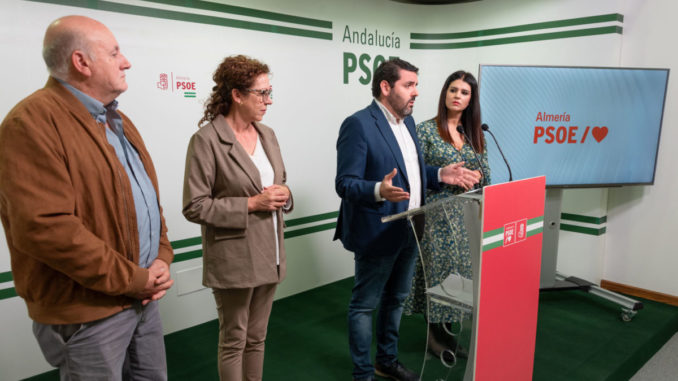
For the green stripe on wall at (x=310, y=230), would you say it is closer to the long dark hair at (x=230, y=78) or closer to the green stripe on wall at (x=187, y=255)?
the green stripe on wall at (x=187, y=255)

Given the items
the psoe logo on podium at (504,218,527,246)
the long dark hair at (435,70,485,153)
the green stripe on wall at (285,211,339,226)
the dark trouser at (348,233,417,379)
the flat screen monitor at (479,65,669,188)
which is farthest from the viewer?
the green stripe on wall at (285,211,339,226)

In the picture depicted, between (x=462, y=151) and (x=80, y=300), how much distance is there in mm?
1963

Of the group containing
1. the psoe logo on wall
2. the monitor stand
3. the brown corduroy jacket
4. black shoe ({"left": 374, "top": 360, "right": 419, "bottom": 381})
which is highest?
the psoe logo on wall

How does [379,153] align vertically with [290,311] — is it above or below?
above

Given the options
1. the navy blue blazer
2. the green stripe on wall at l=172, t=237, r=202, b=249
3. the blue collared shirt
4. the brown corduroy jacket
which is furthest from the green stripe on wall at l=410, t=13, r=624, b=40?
the brown corduroy jacket

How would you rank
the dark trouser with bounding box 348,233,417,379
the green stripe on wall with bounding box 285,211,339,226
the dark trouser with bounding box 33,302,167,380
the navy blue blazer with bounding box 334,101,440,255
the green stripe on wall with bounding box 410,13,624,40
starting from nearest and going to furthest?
the dark trouser with bounding box 33,302,167,380
the navy blue blazer with bounding box 334,101,440,255
the dark trouser with bounding box 348,233,417,379
the green stripe on wall with bounding box 410,13,624,40
the green stripe on wall with bounding box 285,211,339,226

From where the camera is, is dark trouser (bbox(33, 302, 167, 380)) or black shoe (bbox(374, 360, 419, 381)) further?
black shoe (bbox(374, 360, 419, 381))

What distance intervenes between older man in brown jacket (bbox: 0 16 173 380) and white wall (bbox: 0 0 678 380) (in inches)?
54.6

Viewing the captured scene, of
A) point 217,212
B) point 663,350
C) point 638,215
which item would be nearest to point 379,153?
point 217,212

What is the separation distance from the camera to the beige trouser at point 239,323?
1.87m

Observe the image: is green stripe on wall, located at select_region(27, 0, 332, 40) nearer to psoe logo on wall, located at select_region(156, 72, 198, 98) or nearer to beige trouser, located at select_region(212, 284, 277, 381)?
psoe logo on wall, located at select_region(156, 72, 198, 98)

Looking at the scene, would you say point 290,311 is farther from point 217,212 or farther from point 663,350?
point 663,350

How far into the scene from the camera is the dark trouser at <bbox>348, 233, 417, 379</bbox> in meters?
2.20

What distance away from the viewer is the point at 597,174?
11.1 feet
